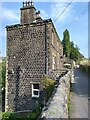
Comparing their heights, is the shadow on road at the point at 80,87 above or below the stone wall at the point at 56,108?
below

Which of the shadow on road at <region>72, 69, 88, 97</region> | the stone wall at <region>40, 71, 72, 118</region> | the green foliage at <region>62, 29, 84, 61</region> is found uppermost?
the green foliage at <region>62, 29, 84, 61</region>

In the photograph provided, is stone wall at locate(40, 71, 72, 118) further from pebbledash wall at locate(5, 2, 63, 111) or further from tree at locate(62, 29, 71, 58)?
tree at locate(62, 29, 71, 58)

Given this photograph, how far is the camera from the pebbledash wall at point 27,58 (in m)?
19.7

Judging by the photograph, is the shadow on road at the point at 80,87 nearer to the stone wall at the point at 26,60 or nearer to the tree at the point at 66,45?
the stone wall at the point at 26,60

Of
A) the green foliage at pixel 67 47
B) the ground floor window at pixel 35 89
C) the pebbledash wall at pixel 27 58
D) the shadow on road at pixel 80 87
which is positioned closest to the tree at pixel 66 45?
the green foliage at pixel 67 47

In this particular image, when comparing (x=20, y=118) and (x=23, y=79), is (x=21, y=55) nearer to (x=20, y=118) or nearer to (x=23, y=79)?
(x=23, y=79)

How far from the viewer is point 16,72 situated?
20.9 metres

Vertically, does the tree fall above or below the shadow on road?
above

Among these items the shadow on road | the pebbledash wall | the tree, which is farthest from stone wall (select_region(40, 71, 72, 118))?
the tree

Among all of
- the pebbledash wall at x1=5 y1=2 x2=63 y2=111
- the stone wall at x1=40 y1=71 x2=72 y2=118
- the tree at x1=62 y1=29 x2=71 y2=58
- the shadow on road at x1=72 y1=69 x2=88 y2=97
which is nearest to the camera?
the stone wall at x1=40 y1=71 x2=72 y2=118

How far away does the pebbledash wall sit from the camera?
19688 mm

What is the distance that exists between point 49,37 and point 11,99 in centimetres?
693

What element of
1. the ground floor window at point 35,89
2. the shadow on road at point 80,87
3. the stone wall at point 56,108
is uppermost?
the stone wall at point 56,108

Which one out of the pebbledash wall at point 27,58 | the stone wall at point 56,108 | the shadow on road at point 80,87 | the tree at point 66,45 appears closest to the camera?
the stone wall at point 56,108
